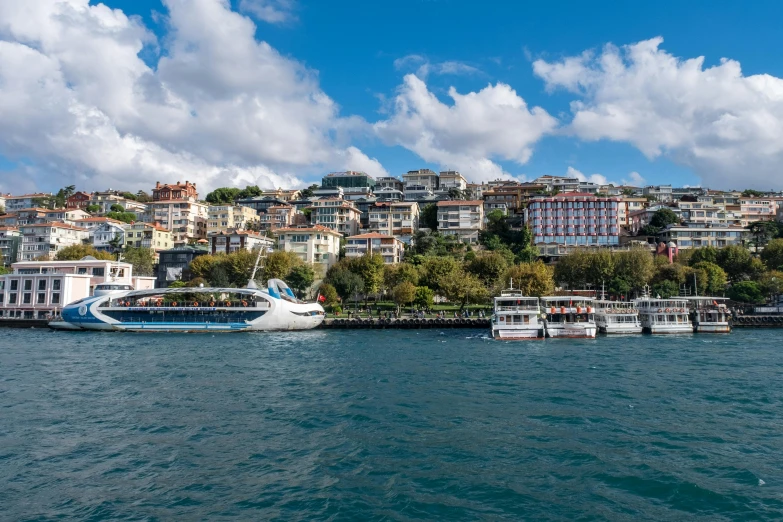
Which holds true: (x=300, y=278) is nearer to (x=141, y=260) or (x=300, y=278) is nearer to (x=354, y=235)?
(x=354, y=235)

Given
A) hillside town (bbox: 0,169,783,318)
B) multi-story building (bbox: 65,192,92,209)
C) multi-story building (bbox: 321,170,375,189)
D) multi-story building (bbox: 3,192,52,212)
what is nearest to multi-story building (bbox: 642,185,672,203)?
hillside town (bbox: 0,169,783,318)

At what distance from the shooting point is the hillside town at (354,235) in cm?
7019

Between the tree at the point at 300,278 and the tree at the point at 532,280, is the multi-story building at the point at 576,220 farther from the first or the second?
the tree at the point at 300,278

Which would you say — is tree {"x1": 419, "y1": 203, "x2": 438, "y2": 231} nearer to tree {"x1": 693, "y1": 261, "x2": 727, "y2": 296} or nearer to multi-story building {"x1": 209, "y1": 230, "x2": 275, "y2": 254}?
multi-story building {"x1": 209, "y1": 230, "x2": 275, "y2": 254}

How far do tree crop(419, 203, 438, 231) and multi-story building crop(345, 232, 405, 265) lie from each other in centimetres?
1942

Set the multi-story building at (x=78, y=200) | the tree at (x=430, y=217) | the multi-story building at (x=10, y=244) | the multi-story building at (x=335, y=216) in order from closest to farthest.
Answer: the multi-story building at (x=10, y=244), the multi-story building at (x=335, y=216), the tree at (x=430, y=217), the multi-story building at (x=78, y=200)

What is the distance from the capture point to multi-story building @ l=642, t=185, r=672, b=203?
435 feet

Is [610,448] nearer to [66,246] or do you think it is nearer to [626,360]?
[626,360]

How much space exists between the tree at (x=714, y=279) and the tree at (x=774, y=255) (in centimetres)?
1001

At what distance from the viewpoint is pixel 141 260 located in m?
86.4

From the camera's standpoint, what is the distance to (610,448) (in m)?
16.6

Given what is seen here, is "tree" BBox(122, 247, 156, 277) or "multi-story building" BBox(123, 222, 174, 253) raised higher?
"multi-story building" BBox(123, 222, 174, 253)

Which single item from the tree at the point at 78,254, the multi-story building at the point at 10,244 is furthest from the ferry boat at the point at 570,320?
the multi-story building at the point at 10,244

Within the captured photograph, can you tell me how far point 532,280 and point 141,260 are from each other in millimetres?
58983
